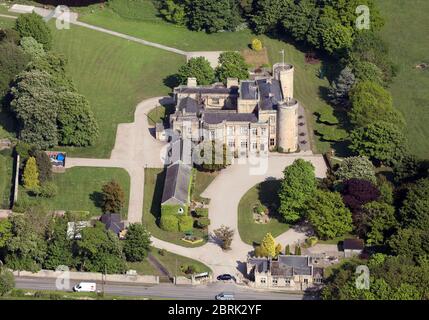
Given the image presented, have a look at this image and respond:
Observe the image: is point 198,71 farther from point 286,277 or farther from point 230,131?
point 286,277

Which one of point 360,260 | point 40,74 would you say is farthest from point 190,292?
point 40,74

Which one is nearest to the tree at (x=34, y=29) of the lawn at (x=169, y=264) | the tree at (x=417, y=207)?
the lawn at (x=169, y=264)

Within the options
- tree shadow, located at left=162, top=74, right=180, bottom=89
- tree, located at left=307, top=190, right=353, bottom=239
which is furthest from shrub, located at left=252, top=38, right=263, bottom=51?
tree, located at left=307, top=190, right=353, bottom=239

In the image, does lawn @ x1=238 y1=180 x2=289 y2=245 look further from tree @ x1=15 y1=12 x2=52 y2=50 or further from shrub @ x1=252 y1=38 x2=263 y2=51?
tree @ x1=15 y1=12 x2=52 y2=50

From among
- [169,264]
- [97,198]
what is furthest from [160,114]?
[169,264]

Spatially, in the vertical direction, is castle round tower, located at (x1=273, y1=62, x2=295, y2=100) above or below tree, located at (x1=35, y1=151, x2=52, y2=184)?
above

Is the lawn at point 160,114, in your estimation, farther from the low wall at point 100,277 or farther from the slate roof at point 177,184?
the low wall at point 100,277
